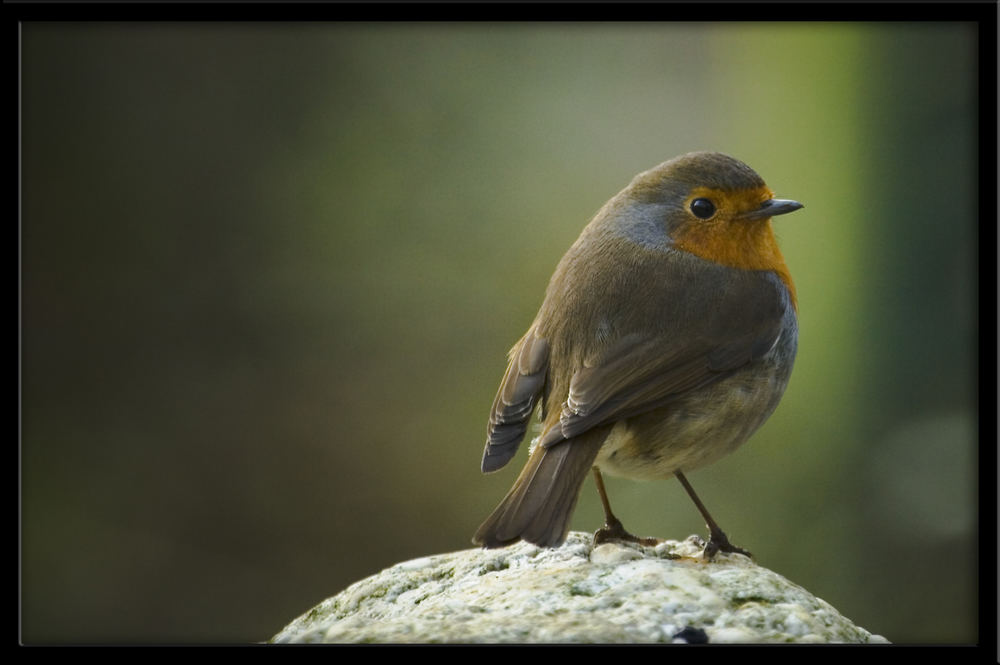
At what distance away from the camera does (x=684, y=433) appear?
4074 millimetres

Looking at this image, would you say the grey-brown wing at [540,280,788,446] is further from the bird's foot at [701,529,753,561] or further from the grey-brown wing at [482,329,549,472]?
the bird's foot at [701,529,753,561]

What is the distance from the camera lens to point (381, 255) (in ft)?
22.9

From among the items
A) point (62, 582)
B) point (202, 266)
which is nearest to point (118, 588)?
point (62, 582)

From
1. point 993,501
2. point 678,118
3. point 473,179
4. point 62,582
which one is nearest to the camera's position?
point 993,501

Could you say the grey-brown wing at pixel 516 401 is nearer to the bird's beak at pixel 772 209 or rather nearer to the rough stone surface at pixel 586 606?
the rough stone surface at pixel 586 606

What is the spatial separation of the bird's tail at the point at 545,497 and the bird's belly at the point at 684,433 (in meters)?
0.16

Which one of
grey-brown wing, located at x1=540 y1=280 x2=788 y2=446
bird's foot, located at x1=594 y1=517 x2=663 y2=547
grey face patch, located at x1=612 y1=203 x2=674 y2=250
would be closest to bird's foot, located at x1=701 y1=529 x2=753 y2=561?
bird's foot, located at x1=594 y1=517 x2=663 y2=547

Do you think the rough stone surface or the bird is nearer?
the rough stone surface

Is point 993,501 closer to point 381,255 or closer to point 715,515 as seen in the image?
point 715,515

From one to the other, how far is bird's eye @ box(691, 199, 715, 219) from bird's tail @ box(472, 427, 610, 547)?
3.01ft

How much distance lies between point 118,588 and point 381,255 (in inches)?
85.6

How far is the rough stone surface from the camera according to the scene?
3412mm

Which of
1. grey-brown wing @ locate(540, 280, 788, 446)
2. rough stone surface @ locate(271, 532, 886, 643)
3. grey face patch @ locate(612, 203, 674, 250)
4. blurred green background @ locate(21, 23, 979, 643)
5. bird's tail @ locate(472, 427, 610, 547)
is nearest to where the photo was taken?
rough stone surface @ locate(271, 532, 886, 643)

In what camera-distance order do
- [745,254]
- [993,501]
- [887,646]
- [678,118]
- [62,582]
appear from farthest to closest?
[62,582]
[678,118]
[745,254]
[993,501]
[887,646]
